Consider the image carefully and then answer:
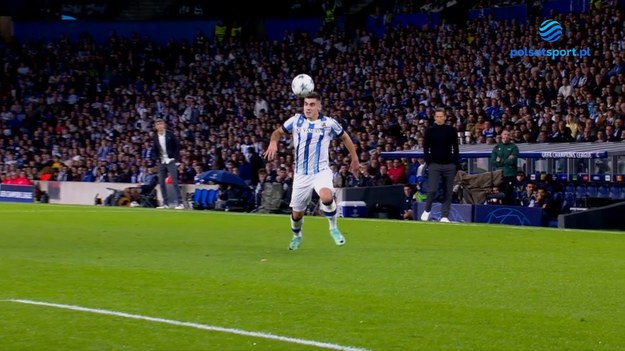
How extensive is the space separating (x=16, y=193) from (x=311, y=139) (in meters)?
23.6

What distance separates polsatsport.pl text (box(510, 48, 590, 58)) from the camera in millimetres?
33094

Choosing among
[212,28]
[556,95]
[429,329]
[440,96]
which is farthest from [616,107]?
[212,28]

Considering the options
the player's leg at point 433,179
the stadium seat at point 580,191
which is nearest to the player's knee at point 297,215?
the player's leg at point 433,179

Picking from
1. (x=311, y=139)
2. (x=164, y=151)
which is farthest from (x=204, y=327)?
(x=164, y=151)

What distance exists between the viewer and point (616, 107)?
93.7ft

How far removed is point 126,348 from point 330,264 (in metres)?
6.14

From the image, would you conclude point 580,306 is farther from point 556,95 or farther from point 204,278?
point 556,95

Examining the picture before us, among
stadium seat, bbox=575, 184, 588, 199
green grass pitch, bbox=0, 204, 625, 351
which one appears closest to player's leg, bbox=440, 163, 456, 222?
green grass pitch, bbox=0, 204, 625, 351

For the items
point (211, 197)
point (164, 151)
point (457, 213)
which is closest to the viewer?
point (457, 213)

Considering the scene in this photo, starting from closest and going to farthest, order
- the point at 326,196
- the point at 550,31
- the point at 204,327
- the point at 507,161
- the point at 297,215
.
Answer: the point at 204,327, the point at 326,196, the point at 297,215, the point at 507,161, the point at 550,31

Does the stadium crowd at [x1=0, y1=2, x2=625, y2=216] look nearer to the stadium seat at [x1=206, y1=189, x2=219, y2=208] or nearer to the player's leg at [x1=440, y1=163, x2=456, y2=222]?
the stadium seat at [x1=206, y1=189, x2=219, y2=208]

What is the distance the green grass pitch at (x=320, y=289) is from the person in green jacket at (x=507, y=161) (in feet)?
15.5

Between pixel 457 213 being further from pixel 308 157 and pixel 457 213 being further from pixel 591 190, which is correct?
pixel 308 157

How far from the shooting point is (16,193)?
37.9 metres
